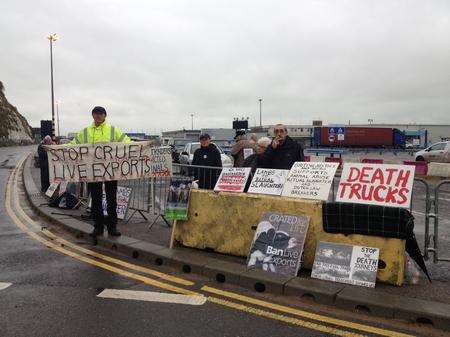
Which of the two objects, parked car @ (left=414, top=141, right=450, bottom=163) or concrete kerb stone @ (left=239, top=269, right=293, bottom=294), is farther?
parked car @ (left=414, top=141, right=450, bottom=163)

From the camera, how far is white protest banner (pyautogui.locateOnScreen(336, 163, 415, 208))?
18.4 feet

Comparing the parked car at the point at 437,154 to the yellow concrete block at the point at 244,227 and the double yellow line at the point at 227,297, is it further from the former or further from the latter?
the double yellow line at the point at 227,297

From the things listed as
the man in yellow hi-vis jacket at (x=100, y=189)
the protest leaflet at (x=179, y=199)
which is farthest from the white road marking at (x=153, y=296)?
the man in yellow hi-vis jacket at (x=100, y=189)

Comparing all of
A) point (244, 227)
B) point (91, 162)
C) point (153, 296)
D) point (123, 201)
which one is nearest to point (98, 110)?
point (91, 162)

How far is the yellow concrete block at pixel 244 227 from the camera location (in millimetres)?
5586

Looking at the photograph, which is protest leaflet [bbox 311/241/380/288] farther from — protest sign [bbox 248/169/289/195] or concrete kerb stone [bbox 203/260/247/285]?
protest sign [bbox 248/169/289/195]

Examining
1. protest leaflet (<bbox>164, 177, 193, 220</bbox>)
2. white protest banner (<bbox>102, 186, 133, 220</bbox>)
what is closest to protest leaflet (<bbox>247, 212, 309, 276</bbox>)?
protest leaflet (<bbox>164, 177, 193, 220</bbox>)

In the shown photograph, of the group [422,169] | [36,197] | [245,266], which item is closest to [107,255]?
[245,266]

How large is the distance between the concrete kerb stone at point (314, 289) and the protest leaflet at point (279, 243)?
0.30 m

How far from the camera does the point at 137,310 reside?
498 cm

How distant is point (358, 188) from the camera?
594cm

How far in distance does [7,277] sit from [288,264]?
3.50 metres

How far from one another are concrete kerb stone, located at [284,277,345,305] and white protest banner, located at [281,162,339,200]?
1116mm

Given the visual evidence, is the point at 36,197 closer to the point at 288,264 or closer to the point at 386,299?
the point at 288,264
